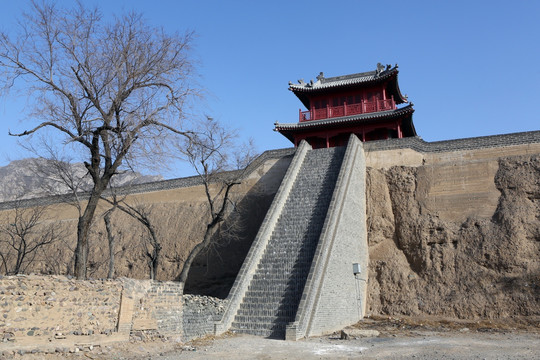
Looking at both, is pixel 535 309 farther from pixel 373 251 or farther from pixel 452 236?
pixel 373 251

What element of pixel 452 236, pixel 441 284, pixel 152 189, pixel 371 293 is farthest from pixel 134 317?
pixel 152 189

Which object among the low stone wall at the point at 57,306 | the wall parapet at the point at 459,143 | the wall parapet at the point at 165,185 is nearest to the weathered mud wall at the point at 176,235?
the wall parapet at the point at 165,185

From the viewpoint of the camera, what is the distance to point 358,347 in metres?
9.34

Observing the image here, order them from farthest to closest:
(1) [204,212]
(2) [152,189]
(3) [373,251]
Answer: (2) [152,189] → (1) [204,212] → (3) [373,251]

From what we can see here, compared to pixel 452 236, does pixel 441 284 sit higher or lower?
lower

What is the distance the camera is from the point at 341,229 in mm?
13766

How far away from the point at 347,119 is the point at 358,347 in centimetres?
1435

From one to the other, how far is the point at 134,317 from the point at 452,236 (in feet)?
36.1

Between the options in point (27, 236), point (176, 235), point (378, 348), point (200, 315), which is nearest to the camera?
point (378, 348)

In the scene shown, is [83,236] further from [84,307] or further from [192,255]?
[192,255]

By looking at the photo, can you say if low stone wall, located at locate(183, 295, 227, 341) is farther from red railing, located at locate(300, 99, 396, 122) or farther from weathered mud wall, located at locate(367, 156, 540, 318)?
red railing, located at locate(300, 99, 396, 122)

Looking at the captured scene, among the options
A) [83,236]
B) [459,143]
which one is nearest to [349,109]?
[459,143]

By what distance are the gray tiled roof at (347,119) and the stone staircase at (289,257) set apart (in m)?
4.54

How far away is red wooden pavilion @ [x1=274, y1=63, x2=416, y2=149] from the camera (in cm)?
2186
